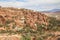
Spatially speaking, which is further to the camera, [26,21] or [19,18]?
Answer: [19,18]

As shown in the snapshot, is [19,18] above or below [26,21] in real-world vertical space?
above

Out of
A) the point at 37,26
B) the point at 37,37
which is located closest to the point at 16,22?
the point at 37,26

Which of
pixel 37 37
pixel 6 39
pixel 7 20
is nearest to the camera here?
pixel 6 39

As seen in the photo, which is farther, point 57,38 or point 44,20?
point 44,20

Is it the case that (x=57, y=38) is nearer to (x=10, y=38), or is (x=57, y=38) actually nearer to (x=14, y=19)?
(x=10, y=38)

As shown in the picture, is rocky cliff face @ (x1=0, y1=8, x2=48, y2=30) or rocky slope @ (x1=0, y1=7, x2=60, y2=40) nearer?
rocky slope @ (x1=0, y1=7, x2=60, y2=40)

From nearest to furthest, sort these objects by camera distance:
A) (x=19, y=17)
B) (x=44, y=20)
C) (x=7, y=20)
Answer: (x=7, y=20) → (x=19, y=17) → (x=44, y=20)

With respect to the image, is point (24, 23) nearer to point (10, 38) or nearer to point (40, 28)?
point (40, 28)

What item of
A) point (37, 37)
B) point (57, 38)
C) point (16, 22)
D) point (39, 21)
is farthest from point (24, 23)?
point (57, 38)

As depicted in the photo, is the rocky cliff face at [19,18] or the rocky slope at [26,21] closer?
the rocky slope at [26,21]
